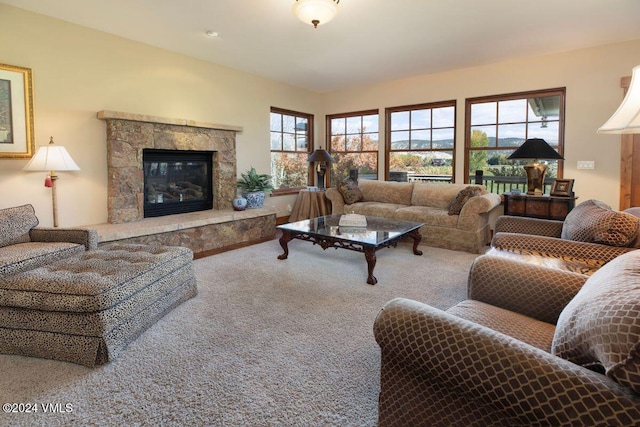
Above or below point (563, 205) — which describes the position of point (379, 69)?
above

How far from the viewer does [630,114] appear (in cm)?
129

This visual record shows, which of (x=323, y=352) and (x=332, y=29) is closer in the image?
(x=323, y=352)

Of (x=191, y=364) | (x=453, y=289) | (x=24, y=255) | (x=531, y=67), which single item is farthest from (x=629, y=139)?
(x=24, y=255)

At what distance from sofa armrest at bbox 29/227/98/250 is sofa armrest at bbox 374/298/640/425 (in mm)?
2574

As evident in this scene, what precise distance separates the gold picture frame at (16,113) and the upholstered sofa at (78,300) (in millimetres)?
1405

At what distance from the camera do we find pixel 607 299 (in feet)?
3.10

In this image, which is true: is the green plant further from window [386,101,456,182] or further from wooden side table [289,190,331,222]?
window [386,101,456,182]

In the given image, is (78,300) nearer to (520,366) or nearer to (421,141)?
(520,366)

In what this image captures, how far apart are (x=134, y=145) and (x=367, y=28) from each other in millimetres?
3037

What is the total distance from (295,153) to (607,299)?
6053 millimetres

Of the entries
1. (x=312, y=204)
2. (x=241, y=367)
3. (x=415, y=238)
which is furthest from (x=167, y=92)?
(x=241, y=367)

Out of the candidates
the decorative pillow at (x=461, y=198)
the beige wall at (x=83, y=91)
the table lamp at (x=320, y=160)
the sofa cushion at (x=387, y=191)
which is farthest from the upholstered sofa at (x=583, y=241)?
the beige wall at (x=83, y=91)

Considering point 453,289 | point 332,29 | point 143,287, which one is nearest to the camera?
point 143,287

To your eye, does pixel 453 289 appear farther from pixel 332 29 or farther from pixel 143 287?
pixel 332 29
